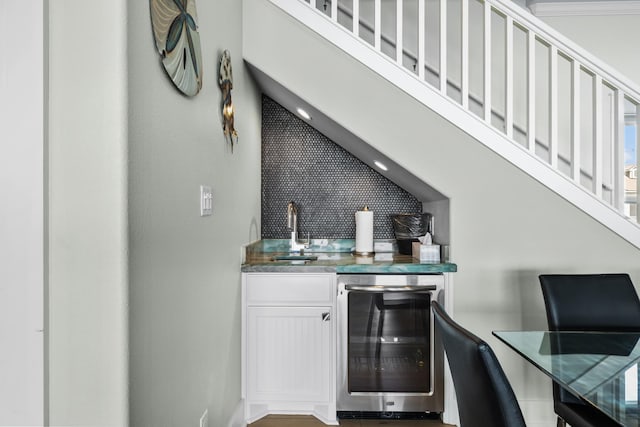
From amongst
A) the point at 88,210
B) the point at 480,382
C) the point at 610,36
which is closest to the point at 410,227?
the point at 480,382

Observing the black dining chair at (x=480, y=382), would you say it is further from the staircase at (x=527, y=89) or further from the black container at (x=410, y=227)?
the black container at (x=410, y=227)

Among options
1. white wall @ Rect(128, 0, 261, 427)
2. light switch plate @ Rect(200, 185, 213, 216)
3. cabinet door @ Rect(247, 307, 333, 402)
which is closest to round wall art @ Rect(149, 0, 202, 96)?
white wall @ Rect(128, 0, 261, 427)

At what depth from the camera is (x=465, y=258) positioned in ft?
8.21

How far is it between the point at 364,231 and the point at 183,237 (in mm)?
1749

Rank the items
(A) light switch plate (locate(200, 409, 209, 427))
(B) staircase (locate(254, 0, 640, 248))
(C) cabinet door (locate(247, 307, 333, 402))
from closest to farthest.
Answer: (A) light switch plate (locate(200, 409, 209, 427)) → (B) staircase (locate(254, 0, 640, 248)) → (C) cabinet door (locate(247, 307, 333, 402))

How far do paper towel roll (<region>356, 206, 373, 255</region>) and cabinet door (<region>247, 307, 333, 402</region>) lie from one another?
727 mm

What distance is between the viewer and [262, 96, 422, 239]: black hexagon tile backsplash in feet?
11.1

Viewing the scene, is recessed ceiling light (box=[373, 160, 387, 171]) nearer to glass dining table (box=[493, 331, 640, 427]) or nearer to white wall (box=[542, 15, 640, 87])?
glass dining table (box=[493, 331, 640, 427])

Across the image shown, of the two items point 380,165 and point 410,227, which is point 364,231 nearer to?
point 410,227

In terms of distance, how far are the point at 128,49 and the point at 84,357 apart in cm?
76

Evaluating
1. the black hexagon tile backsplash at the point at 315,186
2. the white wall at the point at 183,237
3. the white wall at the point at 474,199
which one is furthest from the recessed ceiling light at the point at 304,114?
the white wall at the point at 183,237

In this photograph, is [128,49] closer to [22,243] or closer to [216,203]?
[22,243]

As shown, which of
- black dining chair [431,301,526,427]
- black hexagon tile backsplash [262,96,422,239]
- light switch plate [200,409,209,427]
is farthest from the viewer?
black hexagon tile backsplash [262,96,422,239]

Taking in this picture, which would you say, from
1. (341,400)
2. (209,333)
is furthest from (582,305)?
(209,333)
